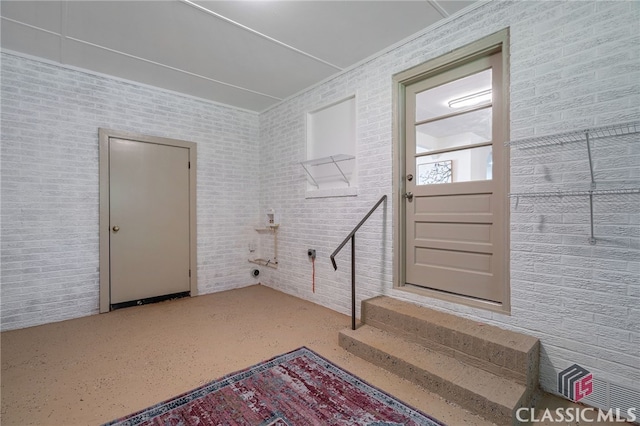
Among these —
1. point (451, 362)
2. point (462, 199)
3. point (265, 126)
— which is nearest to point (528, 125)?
point (462, 199)

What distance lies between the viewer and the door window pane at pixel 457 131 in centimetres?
246

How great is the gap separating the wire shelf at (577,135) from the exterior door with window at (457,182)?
0.70 feet

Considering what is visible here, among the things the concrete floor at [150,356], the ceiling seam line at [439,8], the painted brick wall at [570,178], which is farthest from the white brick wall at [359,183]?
the concrete floor at [150,356]

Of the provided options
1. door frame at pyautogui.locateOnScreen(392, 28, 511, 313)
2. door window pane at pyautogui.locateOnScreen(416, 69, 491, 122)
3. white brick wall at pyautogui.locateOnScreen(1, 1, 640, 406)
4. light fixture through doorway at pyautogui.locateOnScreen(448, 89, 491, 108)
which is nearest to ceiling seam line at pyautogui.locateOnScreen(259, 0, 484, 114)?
white brick wall at pyautogui.locateOnScreen(1, 1, 640, 406)

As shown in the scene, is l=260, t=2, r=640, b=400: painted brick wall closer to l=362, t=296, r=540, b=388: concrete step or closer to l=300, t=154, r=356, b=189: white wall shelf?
l=362, t=296, r=540, b=388: concrete step

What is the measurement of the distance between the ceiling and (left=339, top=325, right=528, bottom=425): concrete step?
272 centimetres

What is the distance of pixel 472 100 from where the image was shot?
8.76 ft

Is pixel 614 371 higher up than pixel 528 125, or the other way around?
pixel 528 125

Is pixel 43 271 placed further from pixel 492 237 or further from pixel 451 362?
pixel 492 237

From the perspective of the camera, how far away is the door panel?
361cm

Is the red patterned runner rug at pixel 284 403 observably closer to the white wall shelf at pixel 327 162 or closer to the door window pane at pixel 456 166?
the door window pane at pixel 456 166

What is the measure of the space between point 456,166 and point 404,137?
599 millimetres

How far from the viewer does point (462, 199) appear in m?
2.54

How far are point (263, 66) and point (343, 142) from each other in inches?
49.4
